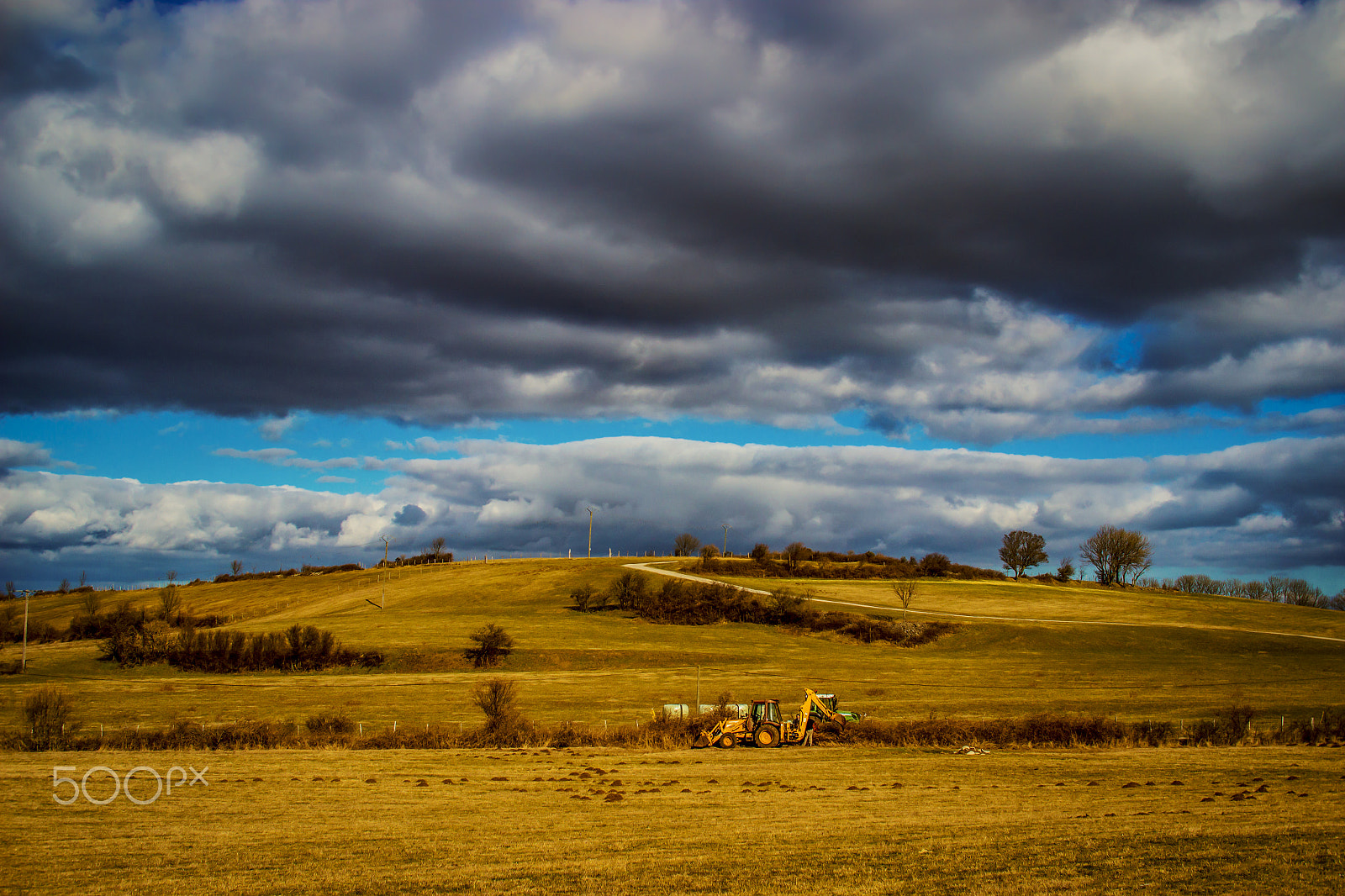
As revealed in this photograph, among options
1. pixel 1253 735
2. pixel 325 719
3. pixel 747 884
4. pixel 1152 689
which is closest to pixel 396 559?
pixel 325 719

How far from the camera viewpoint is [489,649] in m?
74.6

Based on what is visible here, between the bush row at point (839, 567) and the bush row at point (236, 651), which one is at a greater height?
the bush row at point (839, 567)

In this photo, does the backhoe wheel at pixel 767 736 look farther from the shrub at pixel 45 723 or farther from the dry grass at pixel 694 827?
the shrub at pixel 45 723

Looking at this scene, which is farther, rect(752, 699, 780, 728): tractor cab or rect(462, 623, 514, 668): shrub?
rect(462, 623, 514, 668): shrub

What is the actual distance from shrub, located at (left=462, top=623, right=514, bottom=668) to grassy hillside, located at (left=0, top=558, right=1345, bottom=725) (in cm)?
119

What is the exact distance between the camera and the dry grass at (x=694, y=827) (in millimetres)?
15312

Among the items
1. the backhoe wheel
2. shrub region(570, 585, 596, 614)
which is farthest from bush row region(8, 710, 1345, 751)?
shrub region(570, 585, 596, 614)

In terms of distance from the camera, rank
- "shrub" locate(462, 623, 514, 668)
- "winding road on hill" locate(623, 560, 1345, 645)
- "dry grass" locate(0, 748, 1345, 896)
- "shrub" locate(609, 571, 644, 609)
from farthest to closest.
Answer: "shrub" locate(609, 571, 644, 609) < "winding road on hill" locate(623, 560, 1345, 645) < "shrub" locate(462, 623, 514, 668) < "dry grass" locate(0, 748, 1345, 896)

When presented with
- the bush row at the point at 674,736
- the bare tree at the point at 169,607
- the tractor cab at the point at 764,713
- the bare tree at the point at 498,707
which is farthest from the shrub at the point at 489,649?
the bare tree at the point at 169,607

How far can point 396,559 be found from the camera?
554 feet

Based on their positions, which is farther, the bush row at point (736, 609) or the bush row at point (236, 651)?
the bush row at point (736, 609)

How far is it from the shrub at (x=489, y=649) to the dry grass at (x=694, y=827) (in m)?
40.6

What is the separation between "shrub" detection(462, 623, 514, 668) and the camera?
73.5 meters

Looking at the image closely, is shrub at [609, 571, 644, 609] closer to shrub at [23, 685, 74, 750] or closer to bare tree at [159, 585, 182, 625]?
bare tree at [159, 585, 182, 625]
